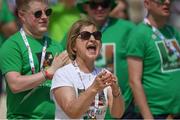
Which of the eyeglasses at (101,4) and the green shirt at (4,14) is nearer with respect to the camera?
the eyeglasses at (101,4)

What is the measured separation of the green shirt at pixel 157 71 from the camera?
666cm

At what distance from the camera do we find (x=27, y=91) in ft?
19.2

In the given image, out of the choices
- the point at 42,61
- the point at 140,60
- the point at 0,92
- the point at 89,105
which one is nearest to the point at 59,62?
the point at 42,61

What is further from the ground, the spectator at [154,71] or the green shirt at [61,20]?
the green shirt at [61,20]

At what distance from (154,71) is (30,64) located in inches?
54.0

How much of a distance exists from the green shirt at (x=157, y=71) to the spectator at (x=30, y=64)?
101cm

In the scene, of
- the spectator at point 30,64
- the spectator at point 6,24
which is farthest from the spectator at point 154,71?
the spectator at point 6,24

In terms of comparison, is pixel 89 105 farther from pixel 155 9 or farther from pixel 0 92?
pixel 0 92

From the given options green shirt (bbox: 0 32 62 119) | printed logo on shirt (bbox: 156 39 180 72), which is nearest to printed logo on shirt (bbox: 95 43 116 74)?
printed logo on shirt (bbox: 156 39 180 72)

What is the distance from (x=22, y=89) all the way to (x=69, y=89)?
23.3 inches

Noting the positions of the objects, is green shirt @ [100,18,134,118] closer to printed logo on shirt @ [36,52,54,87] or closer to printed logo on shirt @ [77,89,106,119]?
printed logo on shirt @ [36,52,54,87]

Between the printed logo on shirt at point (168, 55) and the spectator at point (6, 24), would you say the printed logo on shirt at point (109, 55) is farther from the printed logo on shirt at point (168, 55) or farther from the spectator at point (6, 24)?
the spectator at point (6, 24)

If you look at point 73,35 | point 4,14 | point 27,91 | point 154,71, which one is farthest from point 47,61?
point 4,14

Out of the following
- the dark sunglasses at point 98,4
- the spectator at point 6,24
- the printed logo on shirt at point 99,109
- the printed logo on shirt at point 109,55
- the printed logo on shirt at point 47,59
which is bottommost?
the printed logo on shirt at point 99,109
